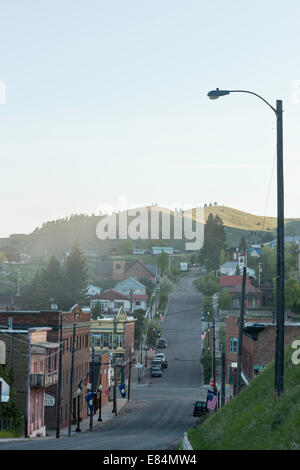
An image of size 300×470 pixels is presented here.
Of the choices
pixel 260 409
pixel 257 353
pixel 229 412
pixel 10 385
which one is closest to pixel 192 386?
pixel 257 353

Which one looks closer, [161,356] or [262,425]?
[262,425]

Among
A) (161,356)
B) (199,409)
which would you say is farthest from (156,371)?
(199,409)

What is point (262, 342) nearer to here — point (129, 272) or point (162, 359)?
point (162, 359)

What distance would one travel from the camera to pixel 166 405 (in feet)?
231

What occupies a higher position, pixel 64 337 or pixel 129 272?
pixel 129 272

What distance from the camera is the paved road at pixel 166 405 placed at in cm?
3219

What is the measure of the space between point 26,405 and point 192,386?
43.3m

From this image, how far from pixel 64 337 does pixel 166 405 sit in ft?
50.7

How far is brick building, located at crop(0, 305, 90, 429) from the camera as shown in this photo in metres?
56.8

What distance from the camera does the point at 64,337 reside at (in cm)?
6134

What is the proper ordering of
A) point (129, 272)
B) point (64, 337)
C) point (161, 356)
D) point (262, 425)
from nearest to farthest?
point (262, 425) < point (64, 337) < point (161, 356) < point (129, 272)

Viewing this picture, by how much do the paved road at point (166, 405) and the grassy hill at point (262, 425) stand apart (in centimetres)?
537

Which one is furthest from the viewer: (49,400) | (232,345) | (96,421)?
(232,345)

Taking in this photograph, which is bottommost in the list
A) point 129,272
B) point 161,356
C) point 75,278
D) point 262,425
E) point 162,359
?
point 162,359
